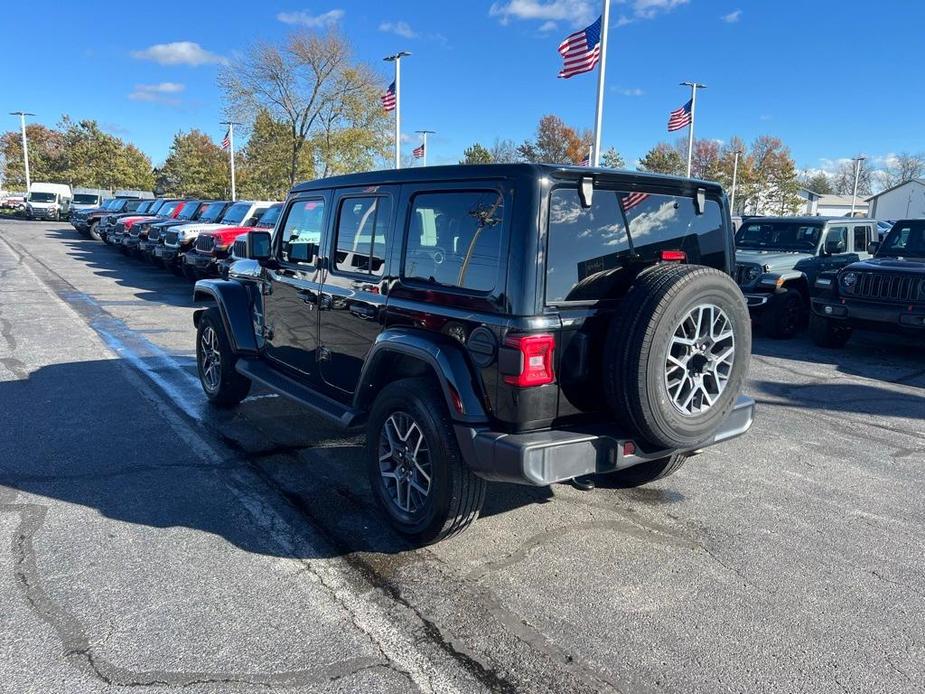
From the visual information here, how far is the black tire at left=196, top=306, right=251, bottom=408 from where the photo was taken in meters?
5.81

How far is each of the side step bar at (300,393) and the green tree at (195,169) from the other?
51.6 m

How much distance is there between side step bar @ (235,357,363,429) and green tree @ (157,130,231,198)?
51645 millimetres

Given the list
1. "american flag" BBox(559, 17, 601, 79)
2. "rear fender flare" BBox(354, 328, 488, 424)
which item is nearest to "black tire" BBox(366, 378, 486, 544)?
"rear fender flare" BBox(354, 328, 488, 424)

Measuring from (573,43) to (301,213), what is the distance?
559 inches

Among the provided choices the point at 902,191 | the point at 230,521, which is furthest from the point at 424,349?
the point at 902,191

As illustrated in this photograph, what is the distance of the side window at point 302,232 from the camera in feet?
15.6

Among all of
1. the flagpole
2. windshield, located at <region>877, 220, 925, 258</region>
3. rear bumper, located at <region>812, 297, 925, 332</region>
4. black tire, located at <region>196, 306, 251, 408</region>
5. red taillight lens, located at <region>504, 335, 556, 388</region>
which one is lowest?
black tire, located at <region>196, 306, 251, 408</region>

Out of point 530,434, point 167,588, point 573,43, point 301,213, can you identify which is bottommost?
point 167,588

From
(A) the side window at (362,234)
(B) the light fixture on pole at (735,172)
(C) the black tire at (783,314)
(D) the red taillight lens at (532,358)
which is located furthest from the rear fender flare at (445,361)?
(B) the light fixture on pole at (735,172)

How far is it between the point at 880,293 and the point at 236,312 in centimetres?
760

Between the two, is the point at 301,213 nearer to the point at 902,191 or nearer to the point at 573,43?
the point at 573,43

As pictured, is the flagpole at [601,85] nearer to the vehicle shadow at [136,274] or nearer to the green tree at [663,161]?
the vehicle shadow at [136,274]

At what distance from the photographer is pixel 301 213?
509cm

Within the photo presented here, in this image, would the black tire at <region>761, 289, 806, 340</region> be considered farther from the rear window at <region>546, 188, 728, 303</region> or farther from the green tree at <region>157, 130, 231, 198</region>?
the green tree at <region>157, 130, 231, 198</region>
